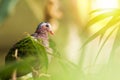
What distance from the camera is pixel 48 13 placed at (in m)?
5.05

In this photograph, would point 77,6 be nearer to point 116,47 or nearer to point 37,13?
point 37,13

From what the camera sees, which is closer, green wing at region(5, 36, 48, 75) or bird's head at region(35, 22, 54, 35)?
green wing at region(5, 36, 48, 75)

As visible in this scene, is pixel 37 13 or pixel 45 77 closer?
pixel 45 77

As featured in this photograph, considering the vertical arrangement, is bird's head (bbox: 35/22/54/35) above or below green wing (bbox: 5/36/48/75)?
above

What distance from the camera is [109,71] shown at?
2.37 ft

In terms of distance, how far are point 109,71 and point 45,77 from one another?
92 millimetres

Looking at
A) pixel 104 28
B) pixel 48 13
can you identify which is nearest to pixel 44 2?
pixel 48 13

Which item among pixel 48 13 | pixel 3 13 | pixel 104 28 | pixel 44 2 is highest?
pixel 44 2

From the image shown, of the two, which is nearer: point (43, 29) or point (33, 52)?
point (33, 52)

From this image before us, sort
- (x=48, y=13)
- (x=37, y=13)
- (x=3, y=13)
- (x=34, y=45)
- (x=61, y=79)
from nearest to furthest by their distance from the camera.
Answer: (x=61, y=79), (x=34, y=45), (x=3, y=13), (x=48, y=13), (x=37, y=13)

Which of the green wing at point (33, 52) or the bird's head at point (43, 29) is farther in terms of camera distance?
the bird's head at point (43, 29)

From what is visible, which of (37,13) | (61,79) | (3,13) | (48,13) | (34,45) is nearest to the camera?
(61,79)

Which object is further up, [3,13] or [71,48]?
[71,48]

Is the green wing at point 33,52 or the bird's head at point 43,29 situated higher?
the bird's head at point 43,29
